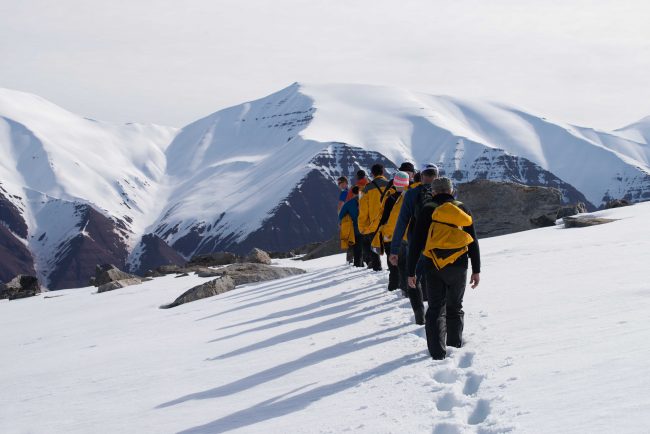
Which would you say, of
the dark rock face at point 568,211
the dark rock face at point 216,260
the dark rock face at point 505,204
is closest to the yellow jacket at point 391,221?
the dark rock face at point 505,204

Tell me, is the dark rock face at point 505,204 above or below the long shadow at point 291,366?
below

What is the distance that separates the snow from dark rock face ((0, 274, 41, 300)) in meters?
16.0

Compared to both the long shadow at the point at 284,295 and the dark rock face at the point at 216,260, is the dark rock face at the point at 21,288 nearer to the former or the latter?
the dark rock face at the point at 216,260

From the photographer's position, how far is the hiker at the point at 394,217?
11133 millimetres

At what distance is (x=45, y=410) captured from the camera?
7719 mm

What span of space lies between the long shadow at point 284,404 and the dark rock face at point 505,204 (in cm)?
2113

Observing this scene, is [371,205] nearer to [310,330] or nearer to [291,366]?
[310,330]

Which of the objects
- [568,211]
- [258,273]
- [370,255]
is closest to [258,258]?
[258,273]

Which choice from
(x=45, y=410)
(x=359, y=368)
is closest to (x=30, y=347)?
(x=45, y=410)

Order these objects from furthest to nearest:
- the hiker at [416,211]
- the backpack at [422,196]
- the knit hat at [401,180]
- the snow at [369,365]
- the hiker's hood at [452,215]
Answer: the knit hat at [401,180]
the backpack at [422,196]
the hiker at [416,211]
the hiker's hood at [452,215]
the snow at [369,365]

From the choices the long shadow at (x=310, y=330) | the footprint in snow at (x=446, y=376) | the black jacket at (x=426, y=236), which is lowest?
the long shadow at (x=310, y=330)

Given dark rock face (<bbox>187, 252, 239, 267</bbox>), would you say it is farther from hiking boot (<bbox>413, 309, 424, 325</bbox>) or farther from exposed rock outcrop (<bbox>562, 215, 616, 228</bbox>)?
hiking boot (<bbox>413, 309, 424, 325</bbox>)

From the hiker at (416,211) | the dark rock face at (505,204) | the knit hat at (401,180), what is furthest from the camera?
the dark rock face at (505,204)

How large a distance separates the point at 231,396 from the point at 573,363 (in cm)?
347
